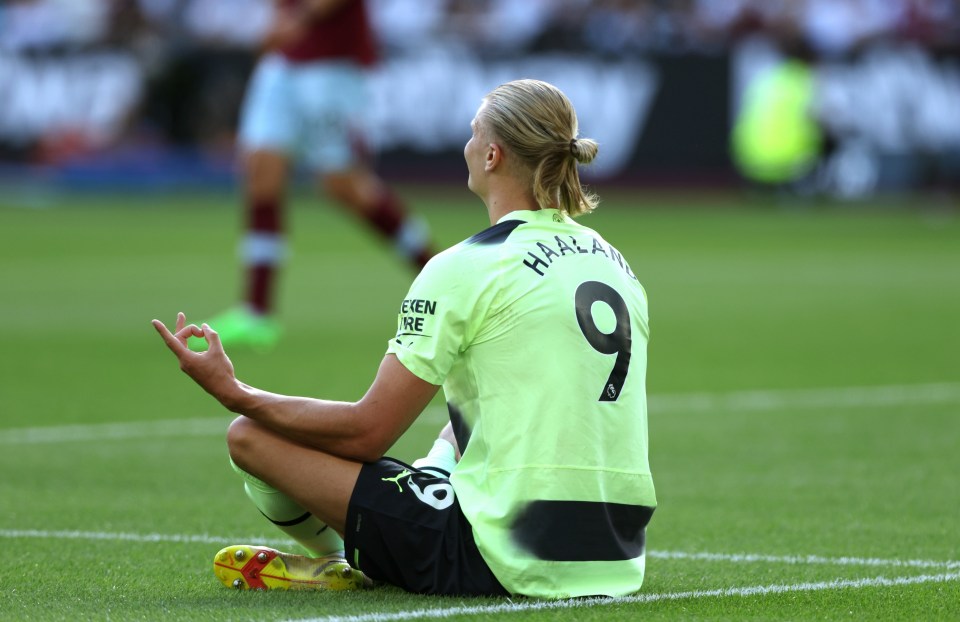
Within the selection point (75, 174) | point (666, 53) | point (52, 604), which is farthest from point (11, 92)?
point (52, 604)

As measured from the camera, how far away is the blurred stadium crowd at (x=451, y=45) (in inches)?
1036

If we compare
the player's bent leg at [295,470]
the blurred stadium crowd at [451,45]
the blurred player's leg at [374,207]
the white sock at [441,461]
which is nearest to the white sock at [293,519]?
the player's bent leg at [295,470]

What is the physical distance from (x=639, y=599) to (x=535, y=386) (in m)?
0.63

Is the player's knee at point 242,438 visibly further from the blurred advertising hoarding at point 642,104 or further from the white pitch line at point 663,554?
the blurred advertising hoarding at point 642,104

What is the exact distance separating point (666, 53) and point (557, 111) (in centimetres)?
2244

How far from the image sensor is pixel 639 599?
4.52 m

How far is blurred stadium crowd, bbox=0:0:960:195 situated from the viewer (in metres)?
26.3

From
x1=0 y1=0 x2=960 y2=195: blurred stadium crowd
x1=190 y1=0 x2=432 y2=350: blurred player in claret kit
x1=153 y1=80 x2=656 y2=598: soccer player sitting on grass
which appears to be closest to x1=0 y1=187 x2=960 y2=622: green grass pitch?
x1=153 y1=80 x2=656 y2=598: soccer player sitting on grass

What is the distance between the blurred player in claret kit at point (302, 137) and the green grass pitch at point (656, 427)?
52 centimetres

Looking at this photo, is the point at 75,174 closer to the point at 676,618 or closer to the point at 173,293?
the point at 173,293

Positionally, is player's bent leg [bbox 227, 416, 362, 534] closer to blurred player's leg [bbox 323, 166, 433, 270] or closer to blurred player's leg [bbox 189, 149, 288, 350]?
blurred player's leg [bbox 189, 149, 288, 350]

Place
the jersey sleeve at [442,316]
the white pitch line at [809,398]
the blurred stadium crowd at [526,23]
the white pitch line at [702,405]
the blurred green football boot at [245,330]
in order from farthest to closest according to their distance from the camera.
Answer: the blurred stadium crowd at [526,23], the blurred green football boot at [245,330], the white pitch line at [809,398], the white pitch line at [702,405], the jersey sleeve at [442,316]

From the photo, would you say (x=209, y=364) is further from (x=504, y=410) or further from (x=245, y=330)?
(x=245, y=330)

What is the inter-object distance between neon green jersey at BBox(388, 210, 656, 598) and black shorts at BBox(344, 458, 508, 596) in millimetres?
64
